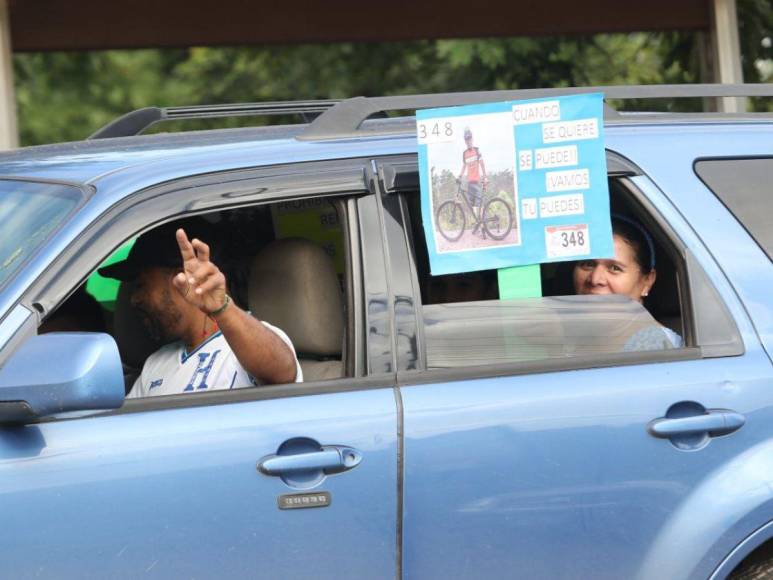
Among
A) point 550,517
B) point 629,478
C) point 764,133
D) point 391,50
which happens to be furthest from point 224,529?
point 391,50

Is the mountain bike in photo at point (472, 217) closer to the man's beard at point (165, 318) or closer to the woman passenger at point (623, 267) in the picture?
the woman passenger at point (623, 267)

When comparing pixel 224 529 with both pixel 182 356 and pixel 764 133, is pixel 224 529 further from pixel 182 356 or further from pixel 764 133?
pixel 764 133

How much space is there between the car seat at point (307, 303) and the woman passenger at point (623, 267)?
2.27 feet

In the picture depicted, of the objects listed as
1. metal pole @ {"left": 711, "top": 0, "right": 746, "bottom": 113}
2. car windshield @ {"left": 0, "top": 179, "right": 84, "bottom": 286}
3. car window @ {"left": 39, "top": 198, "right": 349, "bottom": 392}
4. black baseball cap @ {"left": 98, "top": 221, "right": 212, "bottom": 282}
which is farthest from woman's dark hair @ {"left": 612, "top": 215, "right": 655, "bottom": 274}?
metal pole @ {"left": 711, "top": 0, "right": 746, "bottom": 113}

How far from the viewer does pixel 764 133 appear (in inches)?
139

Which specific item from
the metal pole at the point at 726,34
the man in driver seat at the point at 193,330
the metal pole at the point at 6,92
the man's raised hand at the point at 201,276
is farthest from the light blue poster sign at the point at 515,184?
the metal pole at the point at 726,34

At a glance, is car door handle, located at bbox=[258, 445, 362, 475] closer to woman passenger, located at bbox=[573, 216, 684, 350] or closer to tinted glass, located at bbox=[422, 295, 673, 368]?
tinted glass, located at bbox=[422, 295, 673, 368]

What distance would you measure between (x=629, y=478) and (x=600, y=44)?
866cm

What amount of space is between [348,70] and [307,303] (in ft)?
28.6

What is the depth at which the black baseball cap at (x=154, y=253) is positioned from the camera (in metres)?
3.61

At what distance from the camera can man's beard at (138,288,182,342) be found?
144 inches

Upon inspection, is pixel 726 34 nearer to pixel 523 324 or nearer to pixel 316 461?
pixel 523 324

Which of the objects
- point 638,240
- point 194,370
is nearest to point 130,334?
point 194,370

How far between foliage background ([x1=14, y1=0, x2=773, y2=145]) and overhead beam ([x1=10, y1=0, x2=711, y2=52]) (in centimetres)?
72
